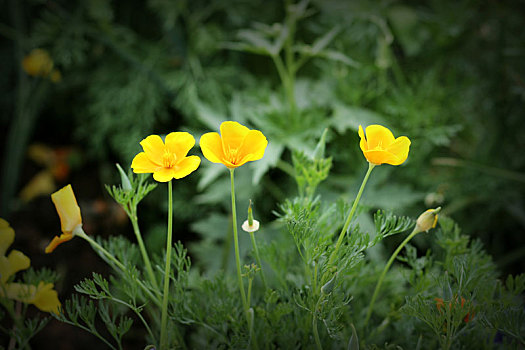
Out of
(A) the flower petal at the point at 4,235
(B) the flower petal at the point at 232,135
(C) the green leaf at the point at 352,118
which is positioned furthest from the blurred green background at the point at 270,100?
(A) the flower petal at the point at 4,235

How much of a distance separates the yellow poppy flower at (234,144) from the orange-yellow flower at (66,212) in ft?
0.44

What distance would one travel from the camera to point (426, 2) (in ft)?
3.81

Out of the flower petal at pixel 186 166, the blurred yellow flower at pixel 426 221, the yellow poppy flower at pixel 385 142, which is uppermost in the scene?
the flower petal at pixel 186 166

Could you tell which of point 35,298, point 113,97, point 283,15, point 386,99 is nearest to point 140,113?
point 113,97

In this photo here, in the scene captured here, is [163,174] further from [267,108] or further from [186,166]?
[267,108]

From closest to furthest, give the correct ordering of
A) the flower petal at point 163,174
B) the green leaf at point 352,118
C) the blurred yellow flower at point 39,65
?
the flower petal at point 163,174 < the green leaf at point 352,118 < the blurred yellow flower at point 39,65

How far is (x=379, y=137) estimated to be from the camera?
0.39 m

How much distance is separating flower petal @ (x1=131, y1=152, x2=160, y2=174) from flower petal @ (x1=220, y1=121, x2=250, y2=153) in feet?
0.23

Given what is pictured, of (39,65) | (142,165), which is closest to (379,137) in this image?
(142,165)

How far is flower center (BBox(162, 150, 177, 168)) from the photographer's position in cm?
37

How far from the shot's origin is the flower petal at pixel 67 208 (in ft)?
1.18

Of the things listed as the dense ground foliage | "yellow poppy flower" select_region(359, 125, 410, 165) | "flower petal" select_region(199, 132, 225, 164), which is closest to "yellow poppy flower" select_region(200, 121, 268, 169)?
"flower petal" select_region(199, 132, 225, 164)

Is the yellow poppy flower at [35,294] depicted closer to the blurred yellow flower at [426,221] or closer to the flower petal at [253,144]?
the flower petal at [253,144]

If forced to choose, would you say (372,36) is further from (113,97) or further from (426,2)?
(113,97)
